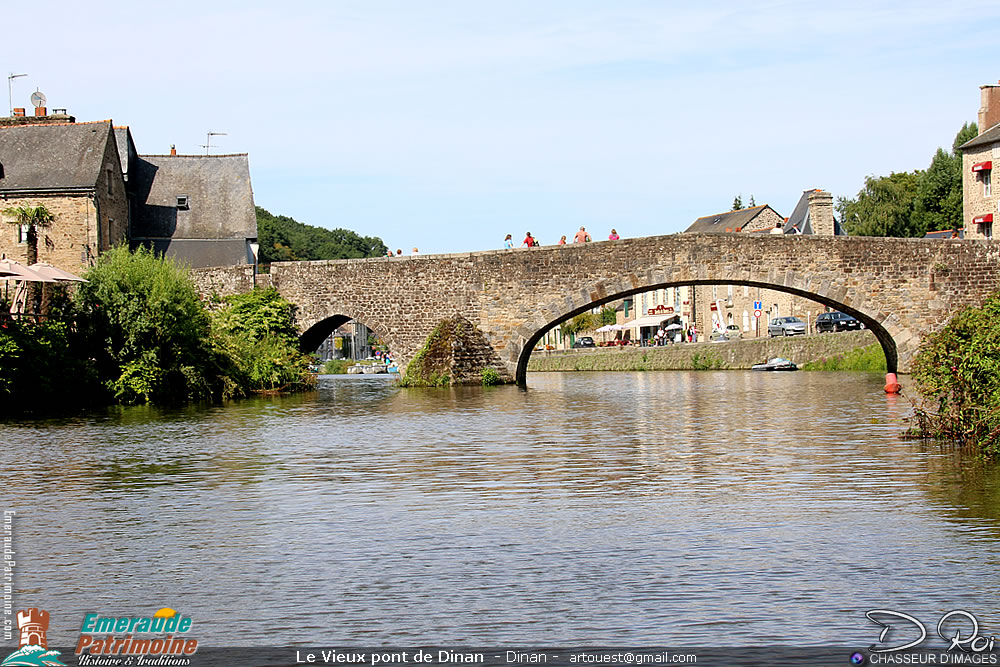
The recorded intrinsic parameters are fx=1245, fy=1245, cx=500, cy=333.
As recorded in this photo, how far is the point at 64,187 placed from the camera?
102ft

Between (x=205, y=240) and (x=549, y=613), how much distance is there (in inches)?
1177

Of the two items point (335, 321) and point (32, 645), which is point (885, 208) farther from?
point (32, 645)

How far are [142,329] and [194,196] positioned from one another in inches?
525

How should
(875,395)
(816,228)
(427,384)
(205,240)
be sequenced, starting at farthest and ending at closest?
(816,228) → (205,240) → (427,384) → (875,395)

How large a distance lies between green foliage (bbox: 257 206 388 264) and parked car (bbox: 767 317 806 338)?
36.7 meters

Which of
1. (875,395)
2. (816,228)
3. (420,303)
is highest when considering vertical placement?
(816,228)

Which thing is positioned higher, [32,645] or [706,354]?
[706,354]

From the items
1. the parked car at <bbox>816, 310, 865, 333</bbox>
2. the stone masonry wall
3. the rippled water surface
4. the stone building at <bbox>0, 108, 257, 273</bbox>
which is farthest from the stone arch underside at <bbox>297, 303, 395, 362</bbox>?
the parked car at <bbox>816, 310, 865, 333</bbox>

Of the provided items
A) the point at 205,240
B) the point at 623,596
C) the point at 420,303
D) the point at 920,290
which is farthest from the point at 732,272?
the point at 623,596

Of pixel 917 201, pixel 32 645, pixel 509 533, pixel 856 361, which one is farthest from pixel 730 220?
pixel 32 645

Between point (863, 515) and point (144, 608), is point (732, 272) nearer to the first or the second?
point (863, 515)

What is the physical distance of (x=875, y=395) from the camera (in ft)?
72.9

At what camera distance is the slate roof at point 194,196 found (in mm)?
34406

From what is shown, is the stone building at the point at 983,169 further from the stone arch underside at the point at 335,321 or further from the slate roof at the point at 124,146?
the slate roof at the point at 124,146
